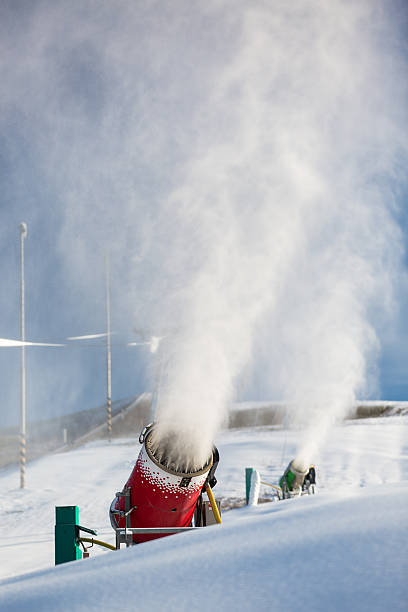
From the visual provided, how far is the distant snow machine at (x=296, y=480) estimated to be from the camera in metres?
10.5

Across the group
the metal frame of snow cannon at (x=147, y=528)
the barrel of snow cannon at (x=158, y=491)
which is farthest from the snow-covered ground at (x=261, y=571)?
the barrel of snow cannon at (x=158, y=491)

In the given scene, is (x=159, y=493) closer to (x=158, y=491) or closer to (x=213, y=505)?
(x=158, y=491)

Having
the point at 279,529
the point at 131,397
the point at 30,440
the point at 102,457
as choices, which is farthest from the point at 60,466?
the point at 131,397

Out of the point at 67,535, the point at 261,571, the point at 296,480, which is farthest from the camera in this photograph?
the point at 296,480

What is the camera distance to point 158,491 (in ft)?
15.7

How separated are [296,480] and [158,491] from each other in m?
6.49

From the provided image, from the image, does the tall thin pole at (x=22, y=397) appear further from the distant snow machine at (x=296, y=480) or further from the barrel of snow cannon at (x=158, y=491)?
the barrel of snow cannon at (x=158, y=491)

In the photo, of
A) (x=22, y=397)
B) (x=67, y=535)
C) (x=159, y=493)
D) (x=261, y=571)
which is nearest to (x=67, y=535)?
(x=67, y=535)

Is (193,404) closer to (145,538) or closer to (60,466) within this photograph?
(145,538)

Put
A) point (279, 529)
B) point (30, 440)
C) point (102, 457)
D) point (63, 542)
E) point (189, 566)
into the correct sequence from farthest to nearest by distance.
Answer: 1. point (30, 440)
2. point (102, 457)
3. point (63, 542)
4. point (279, 529)
5. point (189, 566)

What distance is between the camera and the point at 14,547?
9609 millimetres

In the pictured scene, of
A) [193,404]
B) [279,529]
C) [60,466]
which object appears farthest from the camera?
[60,466]

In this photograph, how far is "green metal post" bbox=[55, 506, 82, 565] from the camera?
472 centimetres

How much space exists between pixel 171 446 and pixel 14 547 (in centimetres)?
661
